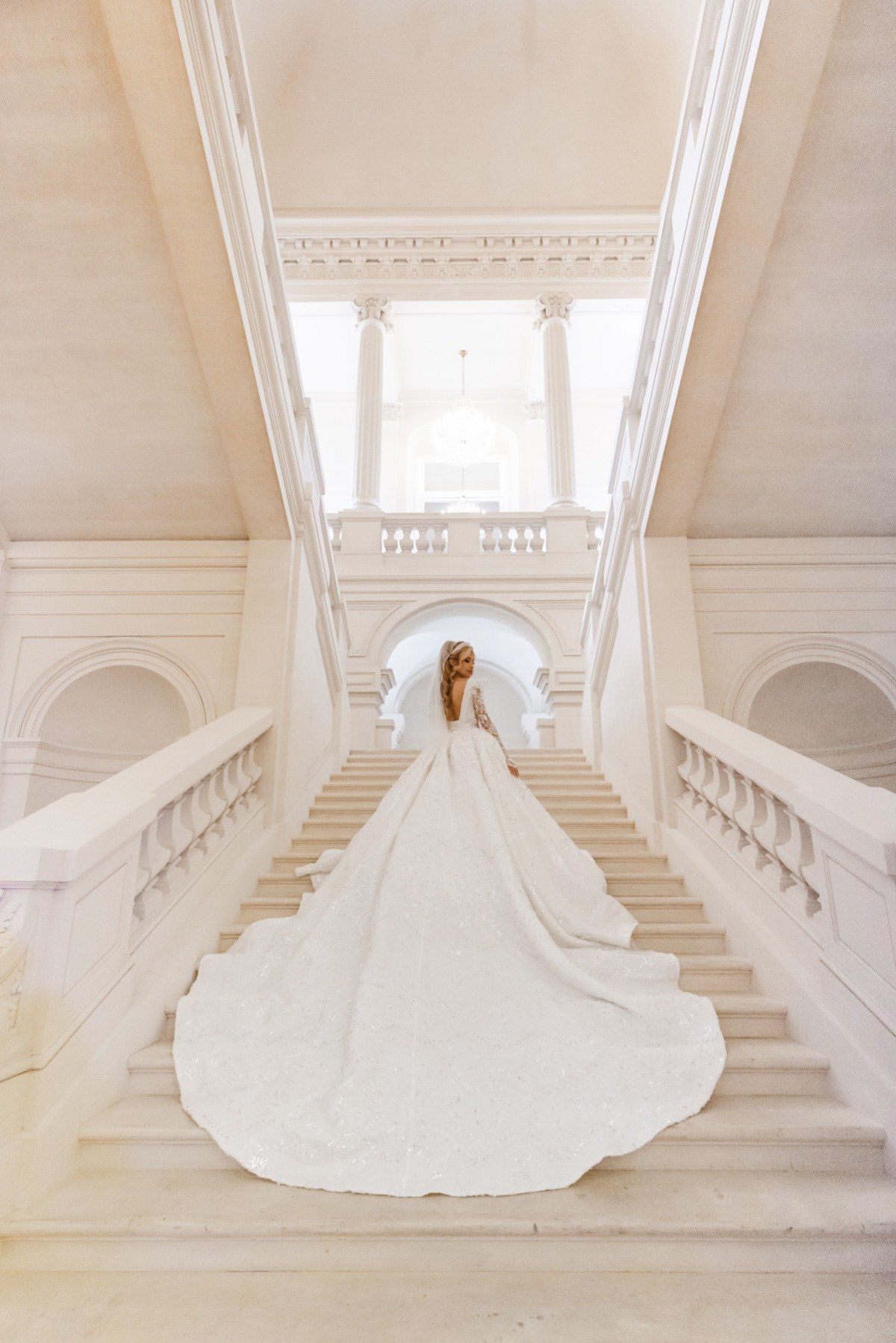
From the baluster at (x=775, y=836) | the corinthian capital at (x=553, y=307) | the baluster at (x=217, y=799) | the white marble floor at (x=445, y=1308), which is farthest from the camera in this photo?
the corinthian capital at (x=553, y=307)

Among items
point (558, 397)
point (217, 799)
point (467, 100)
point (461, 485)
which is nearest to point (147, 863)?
point (217, 799)

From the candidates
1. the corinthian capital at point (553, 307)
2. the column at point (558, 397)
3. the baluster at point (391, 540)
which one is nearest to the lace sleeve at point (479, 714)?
the baluster at point (391, 540)

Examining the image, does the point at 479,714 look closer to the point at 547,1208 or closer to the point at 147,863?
the point at 147,863

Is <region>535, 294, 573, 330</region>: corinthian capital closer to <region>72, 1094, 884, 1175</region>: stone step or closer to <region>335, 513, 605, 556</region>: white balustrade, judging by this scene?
<region>335, 513, 605, 556</region>: white balustrade

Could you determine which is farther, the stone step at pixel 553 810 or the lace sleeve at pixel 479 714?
the stone step at pixel 553 810

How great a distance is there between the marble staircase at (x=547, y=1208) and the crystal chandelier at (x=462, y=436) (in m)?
9.90

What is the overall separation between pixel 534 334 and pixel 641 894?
34.9 ft

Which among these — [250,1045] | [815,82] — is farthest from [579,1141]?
[815,82]

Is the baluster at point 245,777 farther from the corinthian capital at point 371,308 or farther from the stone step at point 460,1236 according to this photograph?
the corinthian capital at point 371,308

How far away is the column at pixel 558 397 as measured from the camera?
1002cm

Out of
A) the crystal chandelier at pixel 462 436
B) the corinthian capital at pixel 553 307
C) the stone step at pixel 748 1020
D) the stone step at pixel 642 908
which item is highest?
the corinthian capital at pixel 553 307

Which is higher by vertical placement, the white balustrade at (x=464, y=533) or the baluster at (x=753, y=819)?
the white balustrade at (x=464, y=533)

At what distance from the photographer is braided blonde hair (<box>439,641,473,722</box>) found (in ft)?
13.3

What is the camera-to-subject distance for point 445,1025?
7.38 ft
